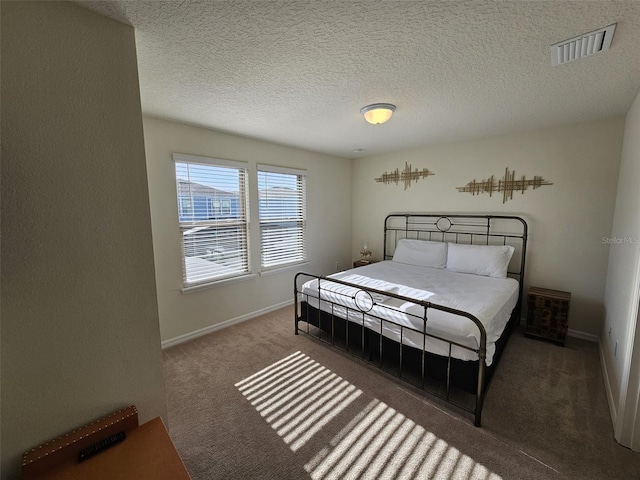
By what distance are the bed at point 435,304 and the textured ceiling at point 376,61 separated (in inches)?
61.1

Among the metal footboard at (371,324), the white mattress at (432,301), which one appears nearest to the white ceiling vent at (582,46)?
the metal footboard at (371,324)

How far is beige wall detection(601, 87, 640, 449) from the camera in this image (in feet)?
5.42

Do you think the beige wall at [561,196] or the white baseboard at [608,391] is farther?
the beige wall at [561,196]

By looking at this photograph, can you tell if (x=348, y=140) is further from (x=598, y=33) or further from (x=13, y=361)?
(x=13, y=361)

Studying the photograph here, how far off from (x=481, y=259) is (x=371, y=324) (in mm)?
1869

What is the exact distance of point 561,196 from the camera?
3016mm

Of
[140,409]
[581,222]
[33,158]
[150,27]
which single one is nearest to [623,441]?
[581,222]

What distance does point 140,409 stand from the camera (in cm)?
135

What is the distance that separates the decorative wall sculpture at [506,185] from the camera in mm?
3174

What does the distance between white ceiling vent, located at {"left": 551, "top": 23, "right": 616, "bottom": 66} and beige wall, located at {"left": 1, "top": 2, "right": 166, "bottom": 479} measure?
2.34m

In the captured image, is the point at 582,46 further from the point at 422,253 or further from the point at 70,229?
the point at 70,229

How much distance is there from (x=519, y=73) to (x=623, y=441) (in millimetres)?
2482

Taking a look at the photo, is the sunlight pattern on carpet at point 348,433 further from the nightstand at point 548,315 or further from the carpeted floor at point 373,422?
the nightstand at point 548,315

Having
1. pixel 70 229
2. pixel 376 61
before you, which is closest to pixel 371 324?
pixel 376 61
